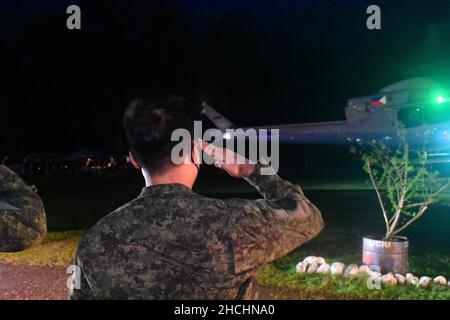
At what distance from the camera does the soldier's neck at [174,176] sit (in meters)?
1.73

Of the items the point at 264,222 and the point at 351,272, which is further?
the point at 351,272

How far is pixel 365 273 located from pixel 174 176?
5.48m

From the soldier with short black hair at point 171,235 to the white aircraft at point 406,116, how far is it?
17.7 m

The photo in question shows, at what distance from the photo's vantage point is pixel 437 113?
891 inches

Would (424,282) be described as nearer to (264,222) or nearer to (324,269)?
(324,269)

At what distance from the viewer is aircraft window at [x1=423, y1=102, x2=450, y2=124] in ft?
72.8

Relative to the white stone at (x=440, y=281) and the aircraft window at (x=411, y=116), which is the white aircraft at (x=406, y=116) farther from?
the white stone at (x=440, y=281)

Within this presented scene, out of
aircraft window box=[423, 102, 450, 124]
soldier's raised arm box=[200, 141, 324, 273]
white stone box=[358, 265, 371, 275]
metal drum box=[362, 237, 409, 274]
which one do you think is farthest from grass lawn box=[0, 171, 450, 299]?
aircraft window box=[423, 102, 450, 124]

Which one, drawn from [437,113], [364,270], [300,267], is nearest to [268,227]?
[364,270]

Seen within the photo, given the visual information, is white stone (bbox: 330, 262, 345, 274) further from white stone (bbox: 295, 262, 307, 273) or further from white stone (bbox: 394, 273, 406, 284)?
white stone (bbox: 394, 273, 406, 284)

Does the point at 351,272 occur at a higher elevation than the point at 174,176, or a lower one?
lower

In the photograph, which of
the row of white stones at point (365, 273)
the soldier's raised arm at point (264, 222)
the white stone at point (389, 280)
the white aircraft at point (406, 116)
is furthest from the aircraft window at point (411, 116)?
the soldier's raised arm at point (264, 222)

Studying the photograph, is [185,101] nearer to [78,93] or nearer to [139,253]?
[139,253]
